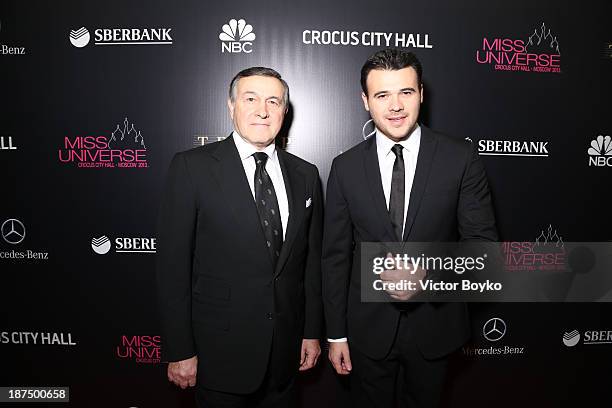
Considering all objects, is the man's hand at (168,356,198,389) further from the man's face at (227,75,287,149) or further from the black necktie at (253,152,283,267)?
the man's face at (227,75,287,149)

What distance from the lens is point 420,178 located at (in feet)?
4.75

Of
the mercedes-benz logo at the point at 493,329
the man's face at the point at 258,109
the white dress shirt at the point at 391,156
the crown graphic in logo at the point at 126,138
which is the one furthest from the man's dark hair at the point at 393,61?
the mercedes-benz logo at the point at 493,329

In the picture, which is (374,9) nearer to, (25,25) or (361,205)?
(361,205)

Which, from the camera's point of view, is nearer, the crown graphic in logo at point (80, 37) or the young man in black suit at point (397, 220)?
the young man in black suit at point (397, 220)

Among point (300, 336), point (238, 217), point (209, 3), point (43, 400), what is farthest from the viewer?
point (43, 400)

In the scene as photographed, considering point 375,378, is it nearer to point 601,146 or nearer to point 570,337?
point 570,337

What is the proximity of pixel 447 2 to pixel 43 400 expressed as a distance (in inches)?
136

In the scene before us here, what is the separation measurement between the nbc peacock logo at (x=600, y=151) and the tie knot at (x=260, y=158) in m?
2.08

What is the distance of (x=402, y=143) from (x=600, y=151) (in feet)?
5.44

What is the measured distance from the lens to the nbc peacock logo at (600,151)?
2344 mm

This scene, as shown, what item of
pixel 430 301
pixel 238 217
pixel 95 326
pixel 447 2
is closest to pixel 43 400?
pixel 95 326

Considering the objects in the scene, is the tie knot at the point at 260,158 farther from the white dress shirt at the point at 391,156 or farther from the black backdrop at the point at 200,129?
the black backdrop at the point at 200,129

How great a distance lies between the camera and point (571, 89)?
91.3 inches

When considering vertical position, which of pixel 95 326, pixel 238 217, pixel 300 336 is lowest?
pixel 95 326
